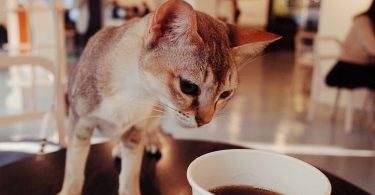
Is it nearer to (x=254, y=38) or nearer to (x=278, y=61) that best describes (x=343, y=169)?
(x=254, y=38)

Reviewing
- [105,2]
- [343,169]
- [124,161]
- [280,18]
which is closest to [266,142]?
[343,169]

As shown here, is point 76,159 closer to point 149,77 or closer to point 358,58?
point 149,77

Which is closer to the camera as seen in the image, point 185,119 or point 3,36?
point 185,119

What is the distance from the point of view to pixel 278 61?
539 centimetres

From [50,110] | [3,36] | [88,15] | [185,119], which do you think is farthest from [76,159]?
[88,15]

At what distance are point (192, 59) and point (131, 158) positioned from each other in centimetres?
21

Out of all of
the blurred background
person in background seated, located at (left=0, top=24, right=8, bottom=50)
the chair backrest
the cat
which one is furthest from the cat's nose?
the chair backrest

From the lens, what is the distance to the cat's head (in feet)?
1.49

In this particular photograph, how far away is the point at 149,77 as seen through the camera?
0.51m

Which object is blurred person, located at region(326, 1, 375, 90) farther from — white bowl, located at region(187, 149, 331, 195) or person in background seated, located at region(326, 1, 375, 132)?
white bowl, located at region(187, 149, 331, 195)

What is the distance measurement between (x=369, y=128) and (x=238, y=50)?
2.32 m

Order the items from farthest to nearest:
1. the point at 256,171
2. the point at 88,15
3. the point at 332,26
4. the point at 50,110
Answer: the point at 88,15, the point at 332,26, the point at 50,110, the point at 256,171

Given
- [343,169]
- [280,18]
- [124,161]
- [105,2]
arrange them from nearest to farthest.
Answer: [124,161], [343,169], [105,2], [280,18]

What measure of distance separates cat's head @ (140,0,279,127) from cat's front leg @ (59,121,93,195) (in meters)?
0.13
